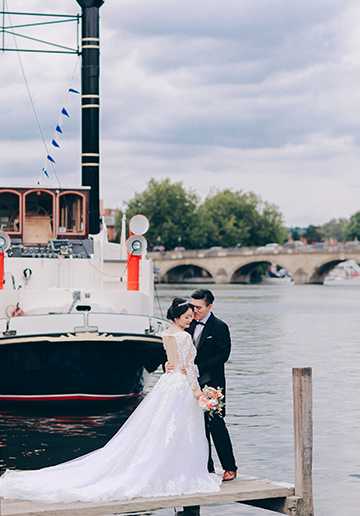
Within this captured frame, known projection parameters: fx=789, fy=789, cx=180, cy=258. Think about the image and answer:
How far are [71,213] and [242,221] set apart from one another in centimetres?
8625

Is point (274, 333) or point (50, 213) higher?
point (50, 213)

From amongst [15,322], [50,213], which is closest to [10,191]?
[50,213]

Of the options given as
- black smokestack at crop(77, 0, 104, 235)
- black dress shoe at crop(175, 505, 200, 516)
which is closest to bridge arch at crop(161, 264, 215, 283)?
black smokestack at crop(77, 0, 104, 235)

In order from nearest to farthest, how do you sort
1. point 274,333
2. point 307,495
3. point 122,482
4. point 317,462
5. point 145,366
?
point 122,482 → point 307,495 → point 317,462 → point 145,366 → point 274,333

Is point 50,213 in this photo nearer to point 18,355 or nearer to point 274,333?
point 18,355

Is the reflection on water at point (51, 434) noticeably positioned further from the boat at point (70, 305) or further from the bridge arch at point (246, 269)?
the bridge arch at point (246, 269)

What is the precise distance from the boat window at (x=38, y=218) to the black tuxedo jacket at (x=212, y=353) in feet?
32.5

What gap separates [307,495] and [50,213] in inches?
419

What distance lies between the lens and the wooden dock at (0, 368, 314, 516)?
611 cm

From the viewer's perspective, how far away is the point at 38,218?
1631 cm

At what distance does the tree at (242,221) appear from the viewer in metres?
101

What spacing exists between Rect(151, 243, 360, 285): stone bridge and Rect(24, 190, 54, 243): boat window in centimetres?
6435

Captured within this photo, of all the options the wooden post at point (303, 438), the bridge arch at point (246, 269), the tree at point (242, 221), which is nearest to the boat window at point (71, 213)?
the wooden post at point (303, 438)

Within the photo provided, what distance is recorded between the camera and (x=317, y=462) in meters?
10.5
